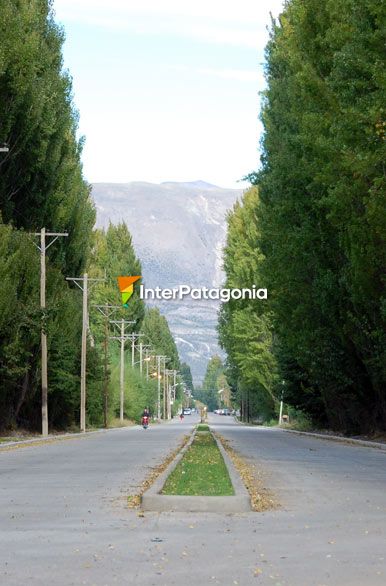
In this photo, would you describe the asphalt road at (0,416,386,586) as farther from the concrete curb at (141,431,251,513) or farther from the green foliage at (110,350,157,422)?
the green foliage at (110,350,157,422)

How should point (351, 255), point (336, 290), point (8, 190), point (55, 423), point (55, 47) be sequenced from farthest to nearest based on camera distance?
point (55, 423), point (55, 47), point (8, 190), point (336, 290), point (351, 255)

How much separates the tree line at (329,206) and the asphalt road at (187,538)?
14.1 meters

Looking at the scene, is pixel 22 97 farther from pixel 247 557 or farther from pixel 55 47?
pixel 247 557

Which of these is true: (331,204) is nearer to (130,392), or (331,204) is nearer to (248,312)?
(248,312)

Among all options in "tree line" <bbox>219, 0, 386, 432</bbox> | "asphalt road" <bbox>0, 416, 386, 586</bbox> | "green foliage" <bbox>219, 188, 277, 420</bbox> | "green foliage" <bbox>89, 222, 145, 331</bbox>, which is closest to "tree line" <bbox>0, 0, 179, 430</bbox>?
"tree line" <bbox>219, 0, 386, 432</bbox>

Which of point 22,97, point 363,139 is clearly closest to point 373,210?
point 363,139

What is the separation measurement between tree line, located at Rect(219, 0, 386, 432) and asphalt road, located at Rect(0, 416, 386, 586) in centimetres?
1405

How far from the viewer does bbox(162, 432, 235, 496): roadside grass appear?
17819mm

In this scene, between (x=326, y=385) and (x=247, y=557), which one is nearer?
(x=247, y=557)

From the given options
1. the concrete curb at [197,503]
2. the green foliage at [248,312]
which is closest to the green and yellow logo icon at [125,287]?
the green foliage at [248,312]

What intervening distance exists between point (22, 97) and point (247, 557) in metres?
39.2

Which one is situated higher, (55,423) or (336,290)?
(336,290)

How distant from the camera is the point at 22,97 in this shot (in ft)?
161

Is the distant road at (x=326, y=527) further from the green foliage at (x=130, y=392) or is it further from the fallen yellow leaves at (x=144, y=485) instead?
the green foliage at (x=130, y=392)
